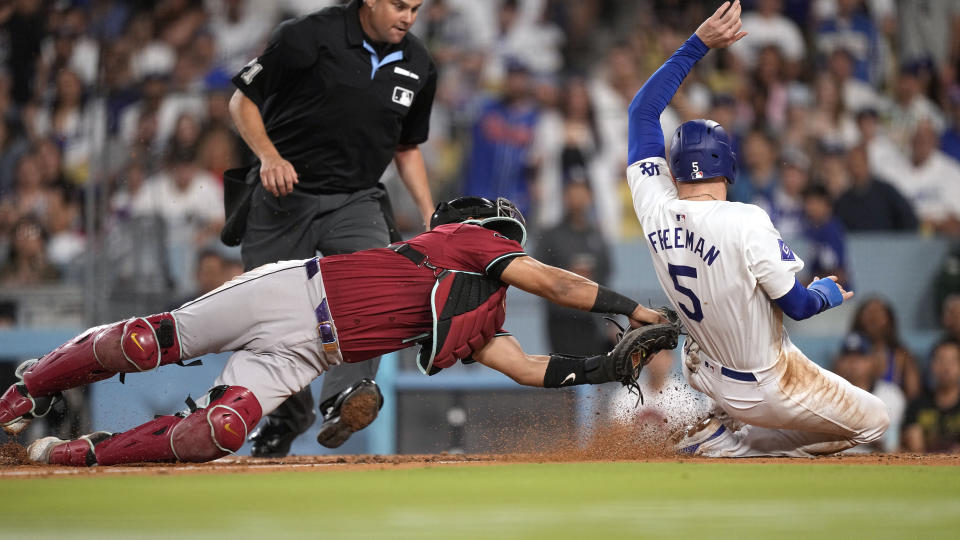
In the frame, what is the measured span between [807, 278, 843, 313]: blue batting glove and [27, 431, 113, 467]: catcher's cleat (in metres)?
3.26

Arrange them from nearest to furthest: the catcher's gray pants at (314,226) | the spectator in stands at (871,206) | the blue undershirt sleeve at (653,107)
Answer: the blue undershirt sleeve at (653,107) < the catcher's gray pants at (314,226) < the spectator in stands at (871,206)

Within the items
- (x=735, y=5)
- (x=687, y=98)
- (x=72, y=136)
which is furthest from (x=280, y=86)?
(x=687, y=98)

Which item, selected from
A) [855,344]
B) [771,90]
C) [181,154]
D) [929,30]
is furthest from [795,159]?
[181,154]

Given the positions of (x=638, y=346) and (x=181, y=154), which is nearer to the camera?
(x=638, y=346)

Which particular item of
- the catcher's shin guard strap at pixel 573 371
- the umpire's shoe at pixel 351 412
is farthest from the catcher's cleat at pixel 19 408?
the catcher's shin guard strap at pixel 573 371

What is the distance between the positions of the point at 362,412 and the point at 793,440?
7.01 feet

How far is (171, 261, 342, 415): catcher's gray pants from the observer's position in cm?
523

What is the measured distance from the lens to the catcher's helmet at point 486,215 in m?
5.59

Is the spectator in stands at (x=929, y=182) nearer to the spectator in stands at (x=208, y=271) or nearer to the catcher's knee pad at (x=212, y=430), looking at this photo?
the spectator in stands at (x=208, y=271)

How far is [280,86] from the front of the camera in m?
6.06

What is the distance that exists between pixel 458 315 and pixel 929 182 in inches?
287

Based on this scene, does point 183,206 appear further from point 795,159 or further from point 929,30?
point 929,30

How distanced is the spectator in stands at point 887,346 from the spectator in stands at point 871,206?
1.54 meters

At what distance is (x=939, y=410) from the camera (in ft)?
28.2
